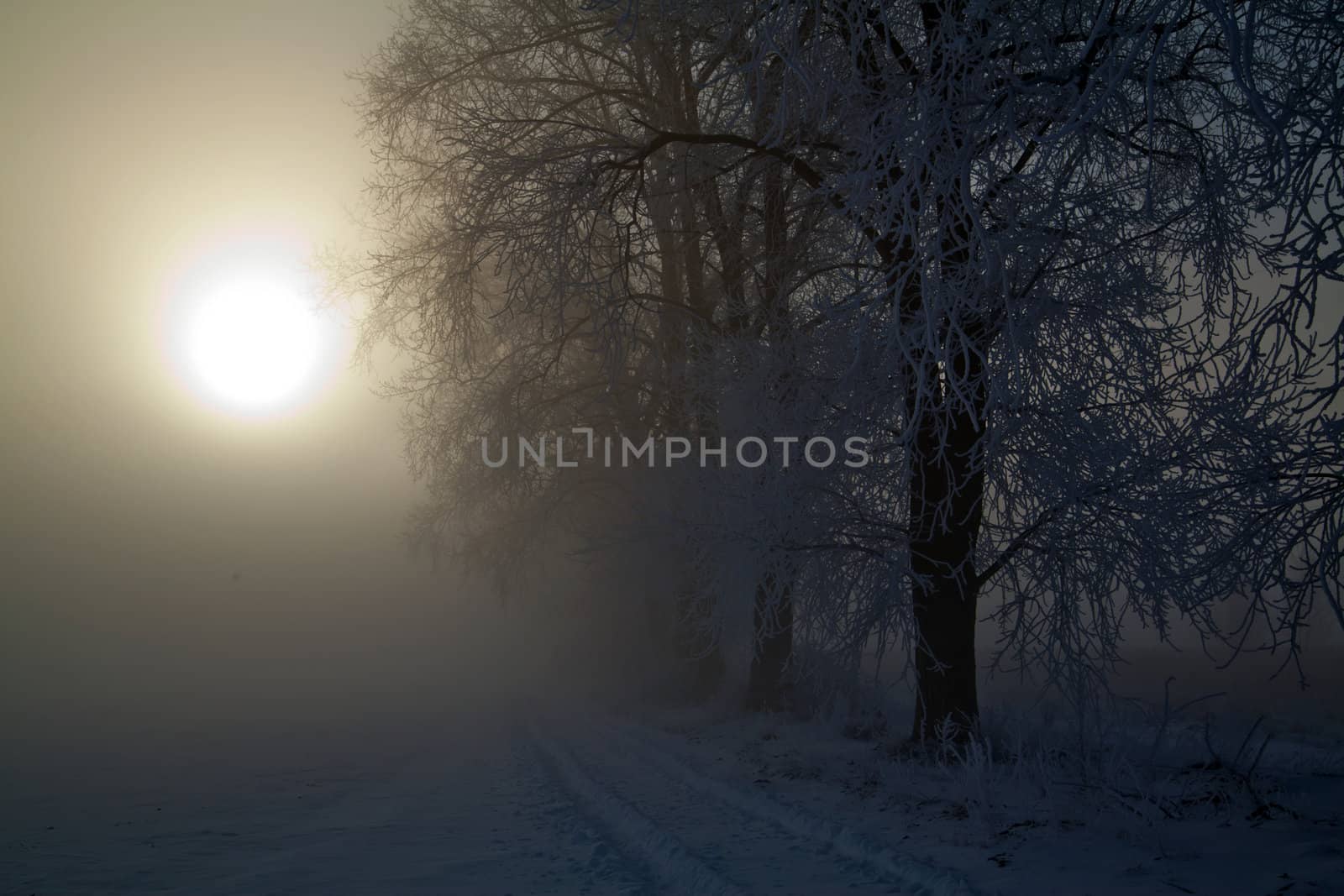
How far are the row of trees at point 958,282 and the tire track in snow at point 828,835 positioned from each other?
145 centimetres

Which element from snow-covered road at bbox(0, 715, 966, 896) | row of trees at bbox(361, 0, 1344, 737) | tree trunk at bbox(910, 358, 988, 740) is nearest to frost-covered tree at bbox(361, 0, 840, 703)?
row of trees at bbox(361, 0, 1344, 737)

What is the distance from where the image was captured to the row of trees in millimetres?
4047

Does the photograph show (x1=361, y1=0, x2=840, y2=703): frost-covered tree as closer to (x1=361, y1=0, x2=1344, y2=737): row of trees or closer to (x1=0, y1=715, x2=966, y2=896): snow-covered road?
(x1=361, y1=0, x2=1344, y2=737): row of trees

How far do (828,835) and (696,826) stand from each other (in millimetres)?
1034

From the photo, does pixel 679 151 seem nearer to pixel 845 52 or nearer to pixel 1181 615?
pixel 845 52

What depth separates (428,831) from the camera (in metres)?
6.07

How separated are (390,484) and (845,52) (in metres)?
52.5

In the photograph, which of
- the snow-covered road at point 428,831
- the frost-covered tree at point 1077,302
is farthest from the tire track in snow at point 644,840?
the frost-covered tree at point 1077,302

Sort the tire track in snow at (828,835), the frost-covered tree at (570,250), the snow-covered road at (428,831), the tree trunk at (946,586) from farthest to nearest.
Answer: the frost-covered tree at (570,250), the tree trunk at (946,586), the snow-covered road at (428,831), the tire track in snow at (828,835)

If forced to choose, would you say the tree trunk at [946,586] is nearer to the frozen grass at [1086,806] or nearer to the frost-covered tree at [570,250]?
the frozen grass at [1086,806]

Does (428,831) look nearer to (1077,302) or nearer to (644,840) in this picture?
(644,840)

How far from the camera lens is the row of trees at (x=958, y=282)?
405 cm

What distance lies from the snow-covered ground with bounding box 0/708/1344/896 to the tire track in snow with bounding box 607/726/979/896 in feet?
0.08

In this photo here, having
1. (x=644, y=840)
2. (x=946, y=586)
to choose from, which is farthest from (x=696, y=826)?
(x=946, y=586)
